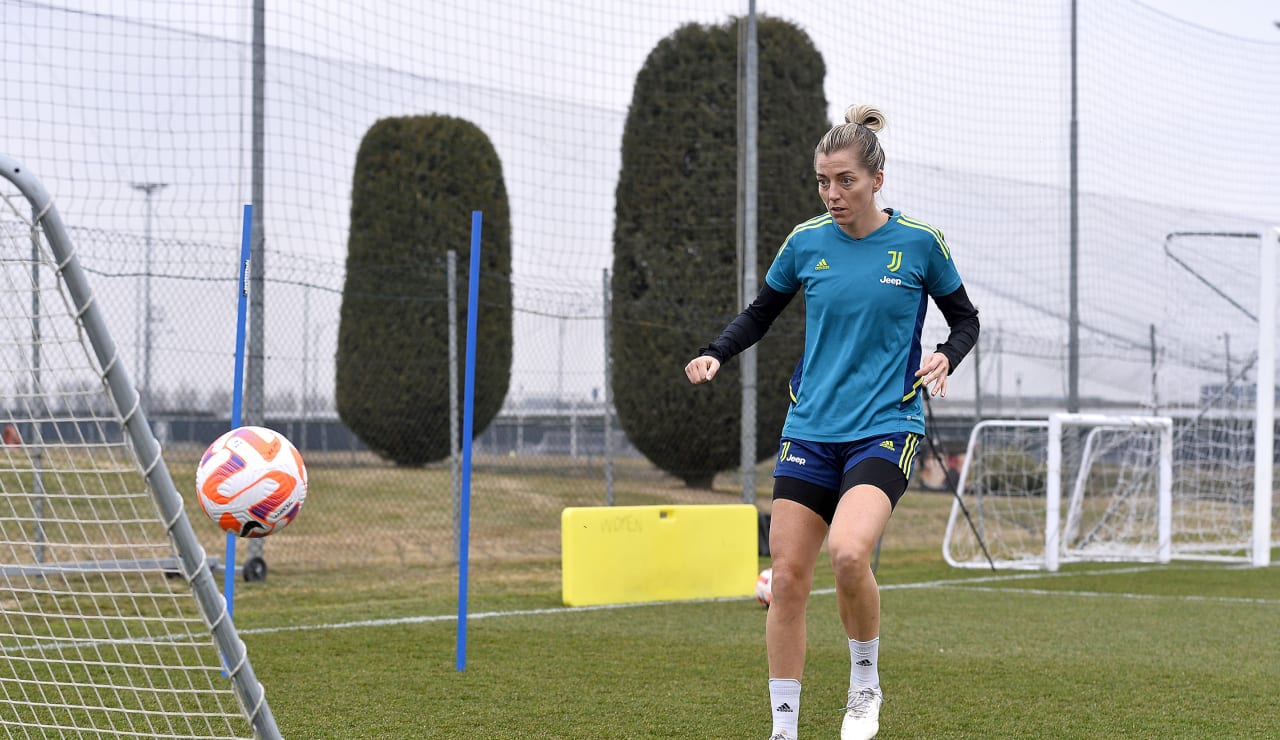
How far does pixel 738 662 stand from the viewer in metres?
6.45

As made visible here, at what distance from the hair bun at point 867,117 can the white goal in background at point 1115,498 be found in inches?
321

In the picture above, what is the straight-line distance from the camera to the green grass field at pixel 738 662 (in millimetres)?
5020

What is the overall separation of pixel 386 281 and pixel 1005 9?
36.0 feet

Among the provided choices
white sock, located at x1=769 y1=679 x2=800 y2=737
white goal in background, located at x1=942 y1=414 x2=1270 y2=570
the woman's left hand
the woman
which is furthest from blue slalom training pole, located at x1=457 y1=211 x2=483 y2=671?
white goal in background, located at x1=942 y1=414 x2=1270 y2=570

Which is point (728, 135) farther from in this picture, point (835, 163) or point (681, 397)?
point (835, 163)

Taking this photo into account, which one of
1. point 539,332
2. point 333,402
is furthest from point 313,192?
point 333,402

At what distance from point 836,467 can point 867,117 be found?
116 cm

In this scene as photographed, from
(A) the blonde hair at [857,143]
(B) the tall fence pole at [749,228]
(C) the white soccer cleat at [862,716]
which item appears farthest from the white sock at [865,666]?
(B) the tall fence pole at [749,228]

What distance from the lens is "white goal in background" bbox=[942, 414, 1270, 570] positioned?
12758mm

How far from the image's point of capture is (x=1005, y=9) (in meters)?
15.1

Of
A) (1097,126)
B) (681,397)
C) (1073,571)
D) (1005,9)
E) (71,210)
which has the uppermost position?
(1005,9)

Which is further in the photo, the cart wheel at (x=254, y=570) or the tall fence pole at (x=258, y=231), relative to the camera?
the cart wheel at (x=254, y=570)

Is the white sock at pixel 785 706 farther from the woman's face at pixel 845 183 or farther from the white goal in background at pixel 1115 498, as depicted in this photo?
the white goal in background at pixel 1115 498

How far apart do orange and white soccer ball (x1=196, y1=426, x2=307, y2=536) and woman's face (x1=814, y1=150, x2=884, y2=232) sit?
6.30 ft
